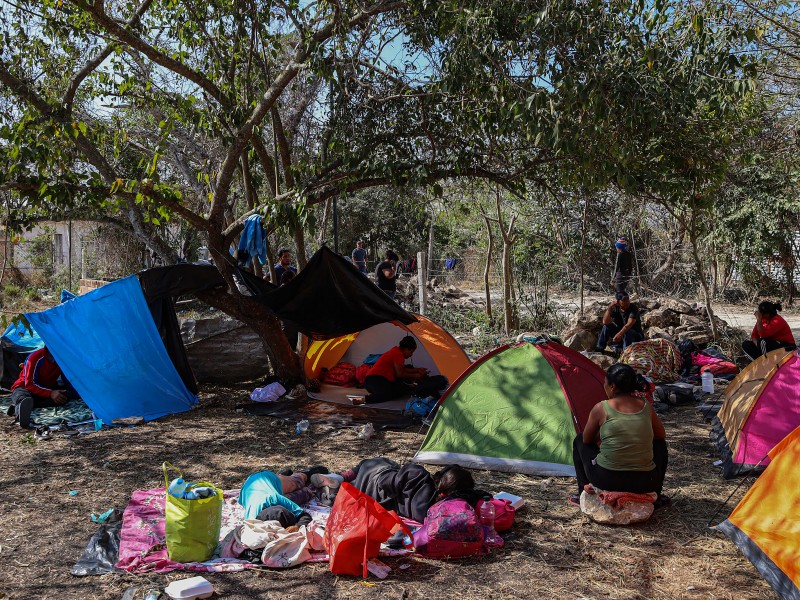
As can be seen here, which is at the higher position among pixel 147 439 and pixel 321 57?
pixel 321 57

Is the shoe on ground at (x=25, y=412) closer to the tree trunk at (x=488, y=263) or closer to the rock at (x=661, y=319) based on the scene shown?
the tree trunk at (x=488, y=263)

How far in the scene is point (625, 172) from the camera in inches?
223

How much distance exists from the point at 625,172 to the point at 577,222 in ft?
30.7

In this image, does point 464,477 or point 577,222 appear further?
point 577,222

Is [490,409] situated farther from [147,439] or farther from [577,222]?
[577,222]

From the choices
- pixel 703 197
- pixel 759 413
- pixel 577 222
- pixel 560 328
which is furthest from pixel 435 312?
pixel 759 413

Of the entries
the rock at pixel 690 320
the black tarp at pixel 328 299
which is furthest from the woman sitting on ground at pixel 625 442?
the rock at pixel 690 320

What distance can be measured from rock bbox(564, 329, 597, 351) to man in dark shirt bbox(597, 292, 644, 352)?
3.55 feet

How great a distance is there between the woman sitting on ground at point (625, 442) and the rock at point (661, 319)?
6.71 m

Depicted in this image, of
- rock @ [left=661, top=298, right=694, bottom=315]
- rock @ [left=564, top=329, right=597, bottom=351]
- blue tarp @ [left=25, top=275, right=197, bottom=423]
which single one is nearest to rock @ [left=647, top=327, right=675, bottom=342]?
rock @ [left=661, top=298, right=694, bottom=315]

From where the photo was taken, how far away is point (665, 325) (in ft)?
35.8

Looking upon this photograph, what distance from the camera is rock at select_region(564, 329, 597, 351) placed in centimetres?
1048

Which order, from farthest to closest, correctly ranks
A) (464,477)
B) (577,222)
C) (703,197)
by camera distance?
1. (577,222)
2. (703,197)
3. (464,477)

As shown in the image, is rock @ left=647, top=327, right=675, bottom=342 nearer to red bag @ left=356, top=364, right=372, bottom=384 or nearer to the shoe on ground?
red bag @ left=356, top=364, right=372, bottom=384
